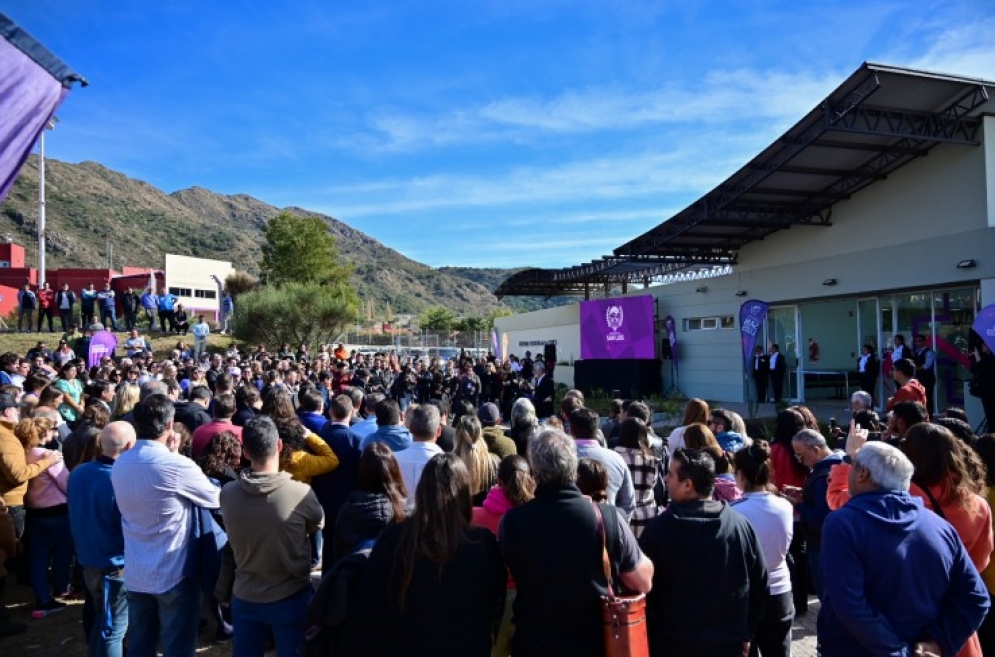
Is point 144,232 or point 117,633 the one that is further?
point 144,232

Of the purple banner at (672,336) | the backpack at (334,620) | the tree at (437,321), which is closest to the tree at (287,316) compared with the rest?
the purple banner at (672,336)

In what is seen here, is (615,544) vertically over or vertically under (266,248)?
under

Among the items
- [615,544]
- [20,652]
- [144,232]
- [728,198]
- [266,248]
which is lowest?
[20,652]

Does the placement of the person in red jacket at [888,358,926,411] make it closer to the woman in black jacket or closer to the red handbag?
the red handbag

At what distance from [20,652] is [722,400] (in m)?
16.2

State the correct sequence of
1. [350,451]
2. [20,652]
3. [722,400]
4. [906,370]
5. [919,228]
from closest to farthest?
[20,652] < [350,451] < [906,370] < [919,228] < [722,400]

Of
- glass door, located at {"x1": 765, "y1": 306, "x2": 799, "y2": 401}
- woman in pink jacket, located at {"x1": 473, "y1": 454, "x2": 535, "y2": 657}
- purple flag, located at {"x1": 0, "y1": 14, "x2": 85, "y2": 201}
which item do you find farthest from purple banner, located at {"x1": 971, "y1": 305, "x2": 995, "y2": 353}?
purple flag, located at {"x1": 0, "y1": 14, "x2": 85, "y2": 201}

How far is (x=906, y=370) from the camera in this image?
8008 millimetres

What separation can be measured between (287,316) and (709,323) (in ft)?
60.5

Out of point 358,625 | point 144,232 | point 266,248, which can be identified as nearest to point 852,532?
point 358,625

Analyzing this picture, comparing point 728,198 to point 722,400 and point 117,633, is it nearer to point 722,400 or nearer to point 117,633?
point 722,400

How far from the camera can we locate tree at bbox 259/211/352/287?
5022 cm

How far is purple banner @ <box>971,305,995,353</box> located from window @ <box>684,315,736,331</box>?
24.0ft

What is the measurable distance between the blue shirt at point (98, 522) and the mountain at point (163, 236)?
54.2m
